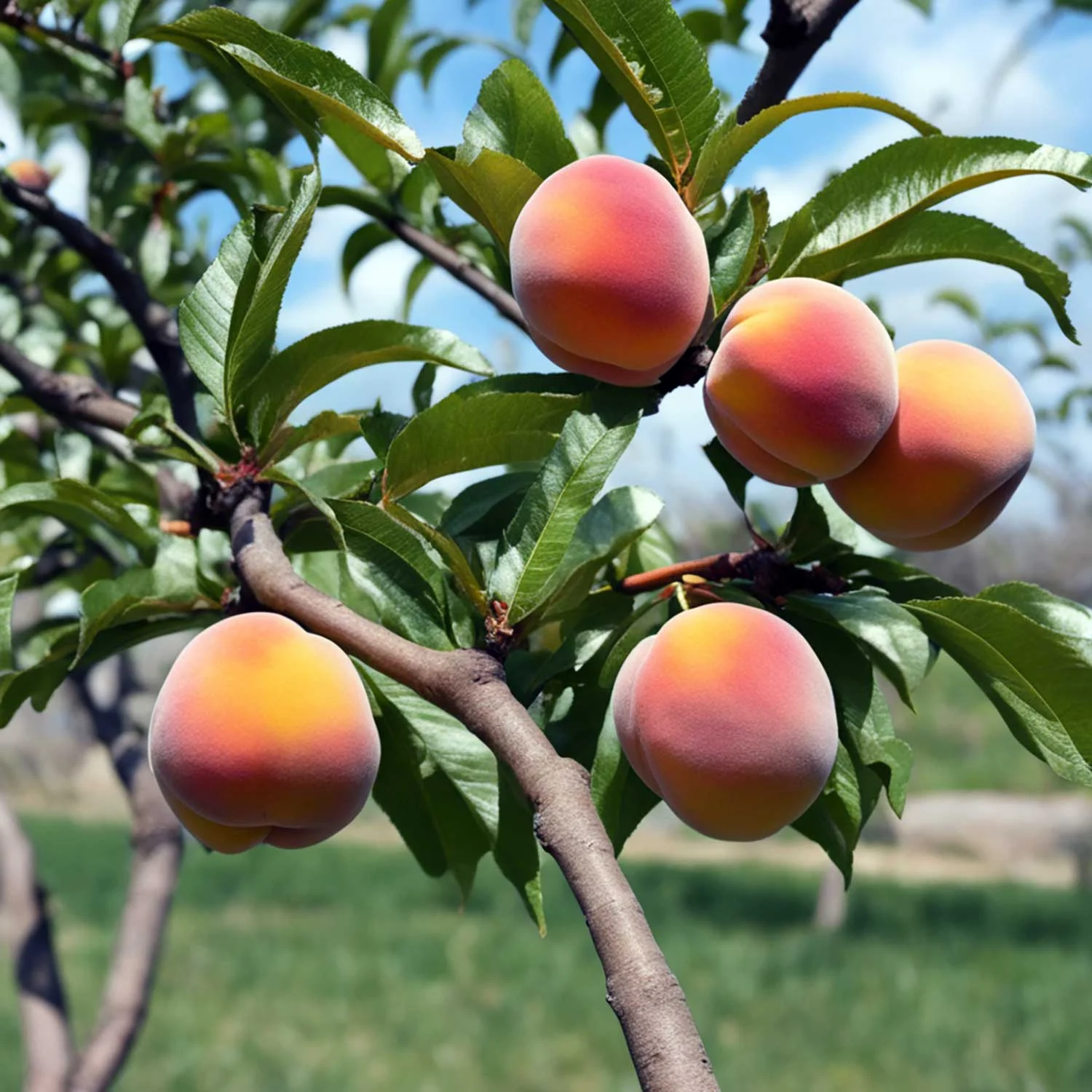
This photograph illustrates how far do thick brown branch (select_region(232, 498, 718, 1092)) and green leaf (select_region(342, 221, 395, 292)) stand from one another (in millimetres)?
479

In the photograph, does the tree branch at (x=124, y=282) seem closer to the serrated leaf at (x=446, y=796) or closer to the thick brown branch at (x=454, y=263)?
the thick brown branch at (x=454, y=263)

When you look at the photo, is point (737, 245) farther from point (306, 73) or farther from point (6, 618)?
point (6, 618)

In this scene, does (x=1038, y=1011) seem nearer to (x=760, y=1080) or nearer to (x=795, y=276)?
(x=760, y=1080)

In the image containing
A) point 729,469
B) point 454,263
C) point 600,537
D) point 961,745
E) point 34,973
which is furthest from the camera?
point 961,745

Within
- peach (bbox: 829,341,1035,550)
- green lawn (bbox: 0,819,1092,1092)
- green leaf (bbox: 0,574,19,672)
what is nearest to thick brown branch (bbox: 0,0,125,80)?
green leaf (bbox: 0,574,19,672)

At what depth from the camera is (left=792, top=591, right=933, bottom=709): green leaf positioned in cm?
51

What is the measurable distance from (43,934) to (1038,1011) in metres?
3.78

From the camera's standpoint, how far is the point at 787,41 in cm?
62

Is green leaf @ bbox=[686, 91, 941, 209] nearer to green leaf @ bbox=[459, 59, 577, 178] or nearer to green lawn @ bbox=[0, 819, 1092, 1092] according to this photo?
green leaf @ bbox=[459, 59, 577, 178]

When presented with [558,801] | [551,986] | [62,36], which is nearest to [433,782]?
[558,801]

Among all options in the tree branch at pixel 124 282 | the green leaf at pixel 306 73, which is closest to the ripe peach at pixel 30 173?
the tree branch at pixel 124 282

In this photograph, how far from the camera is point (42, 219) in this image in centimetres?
96

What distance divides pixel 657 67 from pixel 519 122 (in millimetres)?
66

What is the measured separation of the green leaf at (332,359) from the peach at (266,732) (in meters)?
0.13
